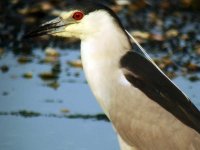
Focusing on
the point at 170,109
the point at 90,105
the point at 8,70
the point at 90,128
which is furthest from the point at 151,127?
the point at 8,70

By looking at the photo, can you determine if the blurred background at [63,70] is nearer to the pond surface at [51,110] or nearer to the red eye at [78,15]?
the pond surface at [51,110]

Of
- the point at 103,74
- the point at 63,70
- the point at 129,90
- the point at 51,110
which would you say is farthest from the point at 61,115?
the point at 129,90

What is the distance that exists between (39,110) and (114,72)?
2565 millimetres

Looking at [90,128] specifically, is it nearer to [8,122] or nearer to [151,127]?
[8,122]

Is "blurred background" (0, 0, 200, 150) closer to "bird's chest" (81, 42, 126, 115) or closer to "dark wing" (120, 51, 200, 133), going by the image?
"bird's chest" (81, 42, 126, 115)

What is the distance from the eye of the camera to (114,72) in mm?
7883

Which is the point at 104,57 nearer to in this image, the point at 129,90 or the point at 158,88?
the point at 129,90

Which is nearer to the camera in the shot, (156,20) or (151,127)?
(151,127)

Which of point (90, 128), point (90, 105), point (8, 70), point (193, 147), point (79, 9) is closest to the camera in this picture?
point (193, 147)

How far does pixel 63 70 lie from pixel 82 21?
3.76m

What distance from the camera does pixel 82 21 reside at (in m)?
8.16

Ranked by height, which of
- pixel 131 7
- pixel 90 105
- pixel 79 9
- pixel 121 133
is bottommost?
pixel 131 7

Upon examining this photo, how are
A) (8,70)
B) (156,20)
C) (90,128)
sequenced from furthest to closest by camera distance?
1. (156,20)
2. (8,70)
3. (90,128)

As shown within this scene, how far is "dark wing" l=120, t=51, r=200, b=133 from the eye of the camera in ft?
24.8
